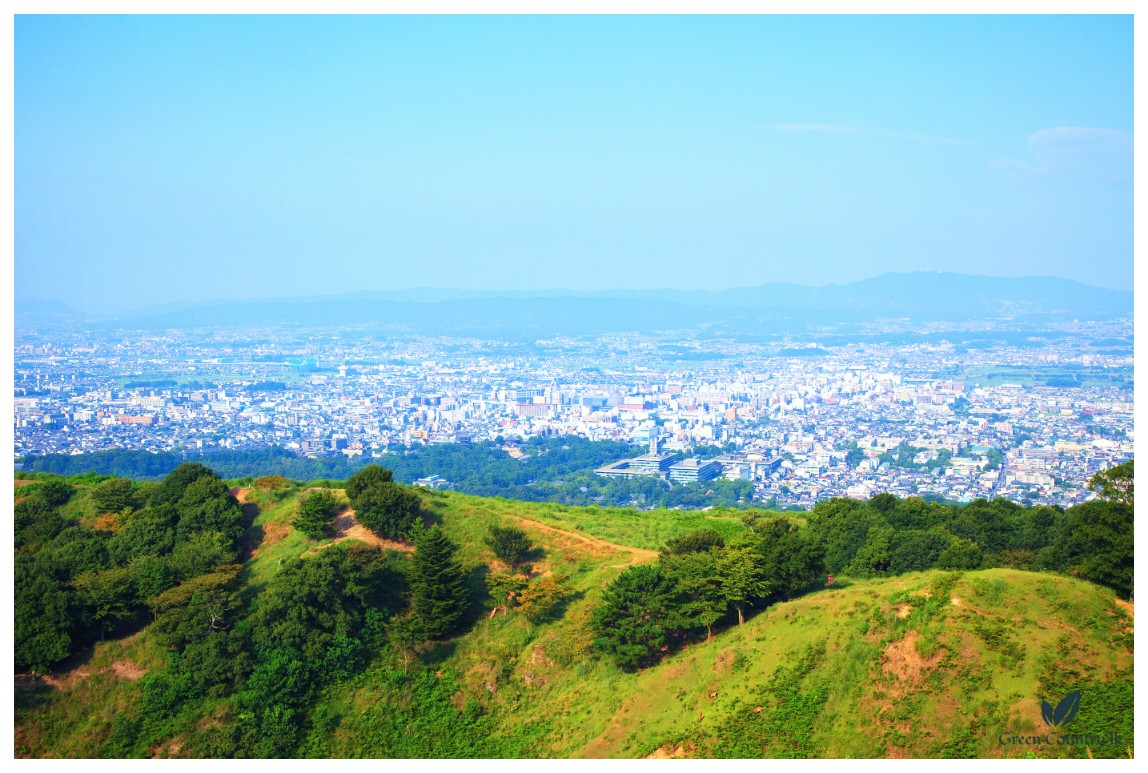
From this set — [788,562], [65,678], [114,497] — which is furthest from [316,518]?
[788,562]

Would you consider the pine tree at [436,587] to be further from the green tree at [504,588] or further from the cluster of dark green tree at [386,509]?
the cluster of dark green tree at [386,509]

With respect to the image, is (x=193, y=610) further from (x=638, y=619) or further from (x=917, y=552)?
(x=917, y=552)

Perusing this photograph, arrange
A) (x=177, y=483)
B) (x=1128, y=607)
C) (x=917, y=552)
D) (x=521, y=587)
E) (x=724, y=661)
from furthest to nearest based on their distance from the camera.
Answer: (x=177, y=483) < (x=917, y=552) < (x=521, y=587) < (x=724, y=661) < (x=1128, y=607)

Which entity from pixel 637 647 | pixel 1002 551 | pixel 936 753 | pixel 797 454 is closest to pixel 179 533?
pixel 637 647

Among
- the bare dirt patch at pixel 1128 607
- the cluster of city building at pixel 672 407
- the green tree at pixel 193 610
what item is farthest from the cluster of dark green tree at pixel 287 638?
the cluster of city building at pixel 672 407

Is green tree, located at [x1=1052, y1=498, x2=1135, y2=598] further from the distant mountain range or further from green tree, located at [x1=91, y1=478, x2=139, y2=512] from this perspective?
the distant mountain range

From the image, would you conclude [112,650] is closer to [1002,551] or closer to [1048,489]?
[1002,551]

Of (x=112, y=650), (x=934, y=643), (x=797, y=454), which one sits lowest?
(x=797, y=454)
